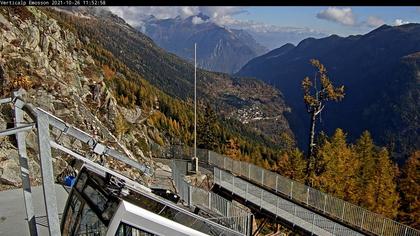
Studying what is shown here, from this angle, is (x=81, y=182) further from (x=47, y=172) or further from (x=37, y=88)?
(x=37, y=88)

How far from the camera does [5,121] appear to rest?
715 inches

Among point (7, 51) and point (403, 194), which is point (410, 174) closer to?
point (403, 194)

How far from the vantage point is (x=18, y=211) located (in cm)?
1248

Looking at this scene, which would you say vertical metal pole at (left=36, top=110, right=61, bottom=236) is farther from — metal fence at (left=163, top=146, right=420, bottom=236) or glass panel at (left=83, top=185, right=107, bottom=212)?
metal fence at (left=163, top=146, right=420, bottom=236)

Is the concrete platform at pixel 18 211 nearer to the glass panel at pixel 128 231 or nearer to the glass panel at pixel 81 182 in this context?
the glass panel at pixel 81 182

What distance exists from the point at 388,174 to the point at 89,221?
40542 mm

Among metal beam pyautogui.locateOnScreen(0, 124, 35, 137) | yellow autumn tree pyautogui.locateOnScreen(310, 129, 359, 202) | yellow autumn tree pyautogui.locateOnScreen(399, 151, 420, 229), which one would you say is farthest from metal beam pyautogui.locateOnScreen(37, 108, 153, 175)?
yellow autumn tree pyautogui.locateOnScreen(399, 151, 420, 229)

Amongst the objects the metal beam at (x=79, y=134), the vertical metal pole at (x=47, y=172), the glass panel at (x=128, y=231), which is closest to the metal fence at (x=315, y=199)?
the metal beam at (x=79, y=134)

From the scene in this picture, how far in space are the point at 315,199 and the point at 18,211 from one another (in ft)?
50.6

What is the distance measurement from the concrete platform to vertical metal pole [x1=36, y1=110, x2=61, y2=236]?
4056 mm

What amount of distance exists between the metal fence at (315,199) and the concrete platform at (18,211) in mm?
13641

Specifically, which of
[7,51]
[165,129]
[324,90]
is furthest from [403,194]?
[165,129]

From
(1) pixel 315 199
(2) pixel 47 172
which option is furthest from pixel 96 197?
(1) pixel 315 199

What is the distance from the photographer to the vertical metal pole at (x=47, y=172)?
6.80 metres
